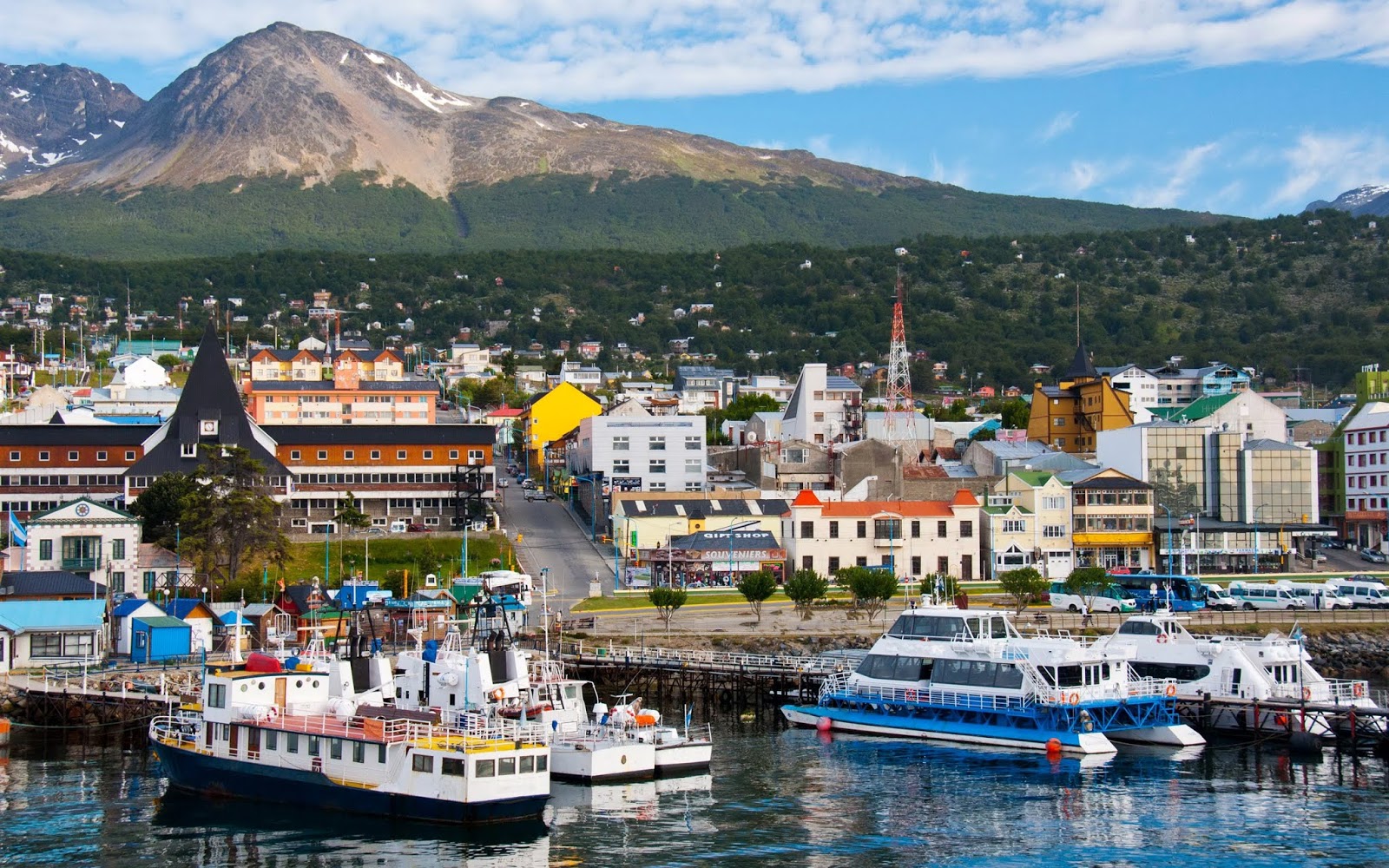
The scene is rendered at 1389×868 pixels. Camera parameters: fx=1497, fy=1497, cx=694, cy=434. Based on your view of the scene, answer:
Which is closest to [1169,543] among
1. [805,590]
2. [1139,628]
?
[805,590]

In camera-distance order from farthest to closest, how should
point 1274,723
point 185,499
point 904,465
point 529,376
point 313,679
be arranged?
point 529,376, point 904,465, point 185,499, point 1274,723, point 313,679

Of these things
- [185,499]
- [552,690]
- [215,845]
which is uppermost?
[185,499]

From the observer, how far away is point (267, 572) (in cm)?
7856

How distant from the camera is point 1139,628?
2314 inches

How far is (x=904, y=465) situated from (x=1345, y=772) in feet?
199

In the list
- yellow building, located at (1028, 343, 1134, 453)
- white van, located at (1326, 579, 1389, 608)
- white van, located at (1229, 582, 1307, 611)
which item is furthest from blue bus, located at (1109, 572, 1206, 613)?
yellow building, located at (1028, 343, 1134, 453)

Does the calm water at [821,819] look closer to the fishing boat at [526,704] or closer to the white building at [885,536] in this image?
the fishing boat at [526,704]

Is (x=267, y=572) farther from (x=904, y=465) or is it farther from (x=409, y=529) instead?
(x=904, y=465)

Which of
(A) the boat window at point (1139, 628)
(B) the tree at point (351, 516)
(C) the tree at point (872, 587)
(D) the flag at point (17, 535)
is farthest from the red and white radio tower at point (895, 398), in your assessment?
(D) the flag at point (17, 535)

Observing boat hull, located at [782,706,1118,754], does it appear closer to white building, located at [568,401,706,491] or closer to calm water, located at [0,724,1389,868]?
calm water, located at [0,724,1389,868]

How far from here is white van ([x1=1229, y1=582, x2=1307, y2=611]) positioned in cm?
7767

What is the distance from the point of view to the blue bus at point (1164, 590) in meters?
77.6

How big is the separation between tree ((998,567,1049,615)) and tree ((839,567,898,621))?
243 inches

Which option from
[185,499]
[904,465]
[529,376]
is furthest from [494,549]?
[529,376]
